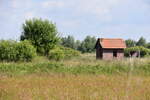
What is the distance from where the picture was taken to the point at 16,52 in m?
21.7

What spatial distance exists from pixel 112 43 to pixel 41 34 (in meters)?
13.2

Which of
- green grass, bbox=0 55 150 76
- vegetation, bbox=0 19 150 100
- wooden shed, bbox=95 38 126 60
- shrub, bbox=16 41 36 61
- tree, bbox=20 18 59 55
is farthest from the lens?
wooden shed, bbox=95 38 126 60

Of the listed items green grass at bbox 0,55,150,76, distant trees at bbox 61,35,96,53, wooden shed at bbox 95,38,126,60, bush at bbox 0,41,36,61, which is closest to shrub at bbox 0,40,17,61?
bush at bbox 0,41,36,61

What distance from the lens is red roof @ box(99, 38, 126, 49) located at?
37463mm

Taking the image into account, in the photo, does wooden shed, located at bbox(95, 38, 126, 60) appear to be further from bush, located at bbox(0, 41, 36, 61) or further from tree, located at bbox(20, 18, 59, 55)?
bush, located at bbox(0, 41, 36, 61)

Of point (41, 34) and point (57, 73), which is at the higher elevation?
point (41, 34)

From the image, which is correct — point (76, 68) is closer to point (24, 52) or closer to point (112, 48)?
point (24, 52)

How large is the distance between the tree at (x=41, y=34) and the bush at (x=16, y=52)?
28.9 ft

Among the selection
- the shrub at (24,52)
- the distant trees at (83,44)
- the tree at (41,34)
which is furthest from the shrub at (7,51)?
the distant trees at (83,44)

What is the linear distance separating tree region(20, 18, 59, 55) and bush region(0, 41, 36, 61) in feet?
28.9

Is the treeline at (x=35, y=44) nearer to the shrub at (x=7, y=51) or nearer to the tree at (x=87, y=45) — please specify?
the shrub at (x=7, y=51)

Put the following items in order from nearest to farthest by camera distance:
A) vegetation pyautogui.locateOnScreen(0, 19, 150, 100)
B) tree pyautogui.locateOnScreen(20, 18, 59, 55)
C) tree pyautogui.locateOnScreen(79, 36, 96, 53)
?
vegetation pyautogui.locateOnScreen(0, 19, 150, 100), tree pyautogui.locateOnScreen(20, 18, 59, 55), tree pyautogui.locateOnScreen(79, 36, 96, 53)

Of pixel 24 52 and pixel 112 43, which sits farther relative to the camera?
pixel 112 43

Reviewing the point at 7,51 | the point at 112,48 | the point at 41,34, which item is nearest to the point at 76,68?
the point at 7,51
